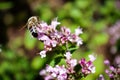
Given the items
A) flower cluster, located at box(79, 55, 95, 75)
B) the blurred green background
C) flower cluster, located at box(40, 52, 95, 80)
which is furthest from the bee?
the blurred green background

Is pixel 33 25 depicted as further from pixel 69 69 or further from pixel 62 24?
pixel 62 24

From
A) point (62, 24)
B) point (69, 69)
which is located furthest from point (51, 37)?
point (62, 24)

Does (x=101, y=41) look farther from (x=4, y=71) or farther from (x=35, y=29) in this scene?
(x=35, y=29)

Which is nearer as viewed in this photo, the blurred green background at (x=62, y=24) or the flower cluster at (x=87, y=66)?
the flower cluster at (x=87, y=66)

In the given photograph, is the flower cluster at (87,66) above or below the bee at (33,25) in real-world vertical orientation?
below

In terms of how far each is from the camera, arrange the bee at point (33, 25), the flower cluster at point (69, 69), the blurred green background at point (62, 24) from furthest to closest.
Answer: the blurred green background at point (62, 24)
the bee at point (33, 25)
the flower cluster at point (69, 69)

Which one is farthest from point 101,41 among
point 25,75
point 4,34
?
point 4,34

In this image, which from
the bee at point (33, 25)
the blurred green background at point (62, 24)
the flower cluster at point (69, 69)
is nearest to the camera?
the flower cluster at point (69, 69)

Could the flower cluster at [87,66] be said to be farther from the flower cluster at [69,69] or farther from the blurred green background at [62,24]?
the blurred green background at [62,24]

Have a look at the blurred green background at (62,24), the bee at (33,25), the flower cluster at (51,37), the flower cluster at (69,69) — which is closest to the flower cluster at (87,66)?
the flower cluster at (69,69)
